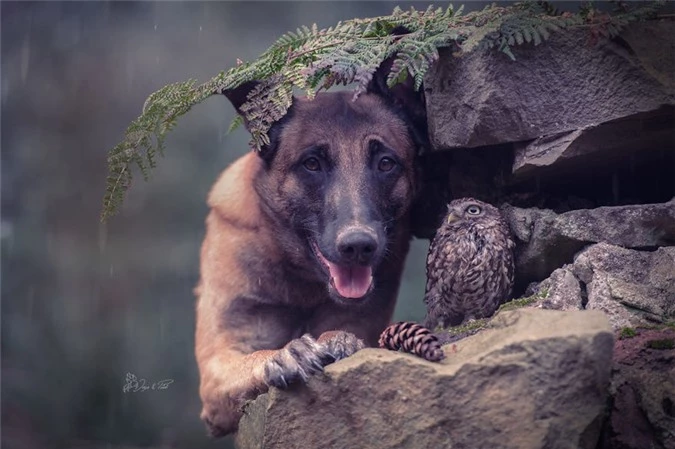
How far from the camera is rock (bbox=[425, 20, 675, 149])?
11.2 feet

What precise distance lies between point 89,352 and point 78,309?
0.41 meters

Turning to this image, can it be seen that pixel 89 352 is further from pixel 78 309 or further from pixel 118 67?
pixel 118 67

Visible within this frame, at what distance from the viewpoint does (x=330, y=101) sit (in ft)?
13.4

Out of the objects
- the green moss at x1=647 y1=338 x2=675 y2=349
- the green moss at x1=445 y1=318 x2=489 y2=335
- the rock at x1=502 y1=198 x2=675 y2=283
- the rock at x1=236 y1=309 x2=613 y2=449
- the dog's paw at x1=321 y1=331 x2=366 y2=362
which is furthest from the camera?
the rock at x1=502 y1=198 x2=675 y2=283

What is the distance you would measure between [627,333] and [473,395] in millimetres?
874

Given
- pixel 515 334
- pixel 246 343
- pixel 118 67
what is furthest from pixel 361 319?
pixel 118 67

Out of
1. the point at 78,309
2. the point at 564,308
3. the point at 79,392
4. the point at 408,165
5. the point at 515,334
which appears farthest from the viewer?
the point at 78,309

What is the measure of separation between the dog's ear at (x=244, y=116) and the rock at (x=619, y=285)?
1574 millimetres

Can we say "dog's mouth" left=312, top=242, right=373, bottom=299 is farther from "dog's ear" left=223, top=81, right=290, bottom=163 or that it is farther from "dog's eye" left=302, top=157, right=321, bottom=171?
"dog's ear" left=223, top=81, right=290, bottom=163

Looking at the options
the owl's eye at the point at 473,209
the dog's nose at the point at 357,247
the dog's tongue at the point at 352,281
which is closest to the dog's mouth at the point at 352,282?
the dog's tongue at the point at 352,281

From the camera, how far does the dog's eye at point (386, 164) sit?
3936 mm

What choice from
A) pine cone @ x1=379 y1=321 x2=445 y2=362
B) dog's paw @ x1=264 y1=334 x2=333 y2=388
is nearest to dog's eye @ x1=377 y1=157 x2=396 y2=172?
pine cone @ x1=379 y1=321 x2=445 y2=362

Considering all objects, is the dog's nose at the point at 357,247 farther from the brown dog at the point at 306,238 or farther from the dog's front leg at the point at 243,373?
the dog's front leg at the point at 243,373

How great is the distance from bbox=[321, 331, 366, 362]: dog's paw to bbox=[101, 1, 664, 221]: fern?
1.05 m
